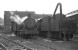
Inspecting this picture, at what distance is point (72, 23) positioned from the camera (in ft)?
65.4

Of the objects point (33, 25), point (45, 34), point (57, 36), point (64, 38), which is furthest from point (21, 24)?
point (64, 38)

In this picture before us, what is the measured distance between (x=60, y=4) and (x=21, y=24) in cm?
731

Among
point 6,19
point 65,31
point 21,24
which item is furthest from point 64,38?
point 6,19

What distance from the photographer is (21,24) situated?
25.2m

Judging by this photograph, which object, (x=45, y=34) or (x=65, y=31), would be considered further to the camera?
(x=45, y=34)

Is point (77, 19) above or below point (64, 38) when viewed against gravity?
above

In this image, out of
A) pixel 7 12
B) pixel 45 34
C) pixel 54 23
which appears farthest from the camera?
pixel 7 12

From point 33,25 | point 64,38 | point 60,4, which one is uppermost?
point 60,4

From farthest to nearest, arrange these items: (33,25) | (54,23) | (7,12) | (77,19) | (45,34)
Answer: (7,12), (45,34), (33,25), (54,23), (77,19)

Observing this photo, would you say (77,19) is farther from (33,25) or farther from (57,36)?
(33,25)

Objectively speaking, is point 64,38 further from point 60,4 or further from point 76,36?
point 60,4

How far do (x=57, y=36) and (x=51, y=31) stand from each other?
49.5 inches

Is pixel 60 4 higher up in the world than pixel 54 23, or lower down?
higher up

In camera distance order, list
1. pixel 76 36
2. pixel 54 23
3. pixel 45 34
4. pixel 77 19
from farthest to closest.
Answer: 1. pixel 45 34
2. pixel 54 23
3. pixel 76 36
4. pixel 77 19
